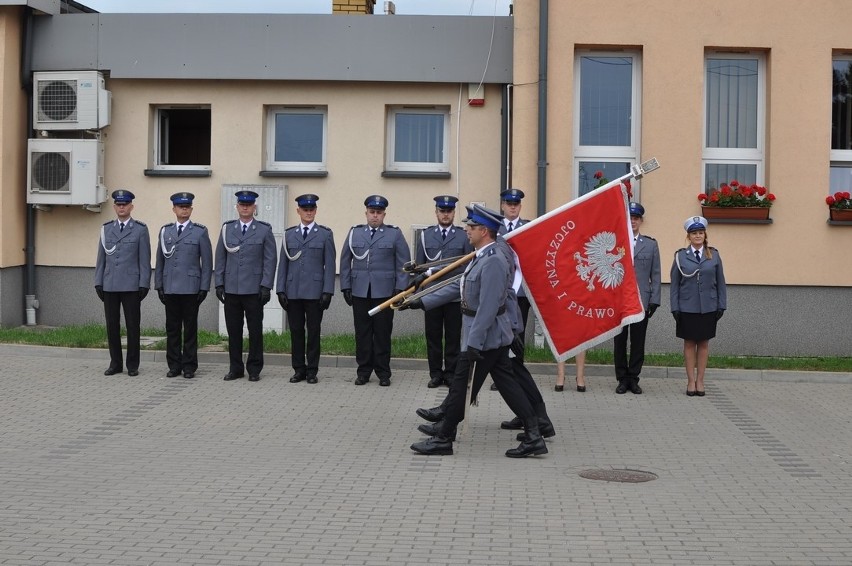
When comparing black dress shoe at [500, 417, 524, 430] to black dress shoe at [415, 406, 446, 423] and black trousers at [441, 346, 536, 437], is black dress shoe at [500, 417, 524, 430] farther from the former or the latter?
black trousers at [441, 346, 536, 437]

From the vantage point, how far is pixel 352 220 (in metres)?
16.6

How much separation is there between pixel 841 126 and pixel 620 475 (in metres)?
9.19

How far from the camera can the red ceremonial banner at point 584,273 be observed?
10164 mm

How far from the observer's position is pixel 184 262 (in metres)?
13.5

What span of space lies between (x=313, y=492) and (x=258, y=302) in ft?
18.6

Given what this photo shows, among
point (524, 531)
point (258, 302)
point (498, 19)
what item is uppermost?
point (498, 19)

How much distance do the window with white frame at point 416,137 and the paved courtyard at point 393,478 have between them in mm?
4453

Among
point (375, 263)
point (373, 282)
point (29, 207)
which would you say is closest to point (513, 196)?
point (375, 263)

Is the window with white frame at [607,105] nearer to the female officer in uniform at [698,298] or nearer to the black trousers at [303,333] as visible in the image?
the female officer in uniform at [698,298]

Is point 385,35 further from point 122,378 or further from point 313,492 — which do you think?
point 313,492

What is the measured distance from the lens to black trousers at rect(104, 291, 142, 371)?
1365cm

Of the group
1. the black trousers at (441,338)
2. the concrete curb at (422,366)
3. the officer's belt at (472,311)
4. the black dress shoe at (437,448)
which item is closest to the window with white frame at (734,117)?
the concrete curb at (422,366)

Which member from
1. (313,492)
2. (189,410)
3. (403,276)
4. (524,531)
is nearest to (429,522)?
(524,531)

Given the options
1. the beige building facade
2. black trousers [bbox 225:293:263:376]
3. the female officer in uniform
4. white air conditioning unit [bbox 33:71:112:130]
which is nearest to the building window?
white air conditioning unit [bbox 33:71:112:130]
